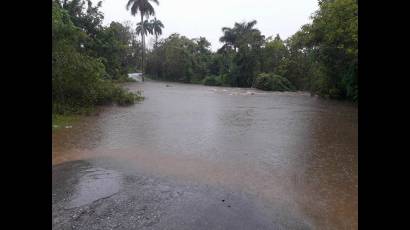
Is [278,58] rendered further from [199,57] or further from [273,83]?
[199,57]

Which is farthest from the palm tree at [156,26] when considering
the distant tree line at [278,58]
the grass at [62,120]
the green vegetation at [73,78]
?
the grass at [62,120]

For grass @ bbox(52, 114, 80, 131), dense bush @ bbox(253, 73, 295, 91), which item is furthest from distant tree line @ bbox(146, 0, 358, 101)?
grass @ bbox(52, 114, 80, 131)

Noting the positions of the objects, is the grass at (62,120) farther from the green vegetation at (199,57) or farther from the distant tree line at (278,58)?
the distant tree line at (278,58)

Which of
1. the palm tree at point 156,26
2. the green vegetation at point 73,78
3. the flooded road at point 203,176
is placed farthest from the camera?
the palm tree at point 156,26

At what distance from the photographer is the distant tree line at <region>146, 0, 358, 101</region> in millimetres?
17594

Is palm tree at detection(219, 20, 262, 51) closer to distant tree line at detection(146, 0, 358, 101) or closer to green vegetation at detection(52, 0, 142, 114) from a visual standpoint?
distant tree line at detection(146, 0, 358, 101)

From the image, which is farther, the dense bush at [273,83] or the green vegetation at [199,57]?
the dense bush at [273,83]

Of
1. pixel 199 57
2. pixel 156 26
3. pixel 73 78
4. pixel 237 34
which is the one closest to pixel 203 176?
pixel 73 78

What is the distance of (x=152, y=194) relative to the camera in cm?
493

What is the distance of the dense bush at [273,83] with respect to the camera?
3184 cm

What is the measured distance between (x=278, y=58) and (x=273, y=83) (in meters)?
6.21

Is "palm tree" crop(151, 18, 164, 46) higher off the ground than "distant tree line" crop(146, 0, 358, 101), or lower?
higher

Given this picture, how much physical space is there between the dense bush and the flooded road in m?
20.7
